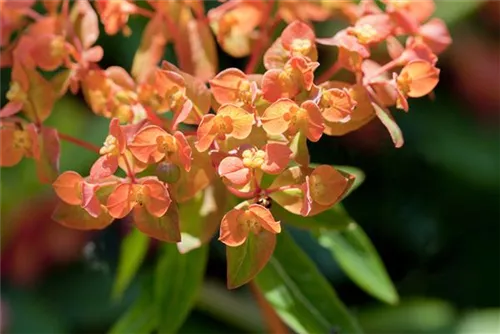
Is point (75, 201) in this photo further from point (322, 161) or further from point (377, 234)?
point (377, 234)

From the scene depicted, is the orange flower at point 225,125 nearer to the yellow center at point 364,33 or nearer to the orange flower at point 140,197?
the orange flower at point 140,197

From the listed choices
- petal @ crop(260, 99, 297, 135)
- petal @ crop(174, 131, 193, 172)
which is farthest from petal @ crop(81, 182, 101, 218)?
petal @ crop(260, 99, 297, 135)

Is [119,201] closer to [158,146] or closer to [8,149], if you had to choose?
[158,146]

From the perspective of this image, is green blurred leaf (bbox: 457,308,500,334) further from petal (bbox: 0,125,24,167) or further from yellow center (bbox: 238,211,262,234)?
petal (bbox: 0,125,24,167)

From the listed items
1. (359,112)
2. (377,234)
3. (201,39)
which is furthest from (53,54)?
(377,234)

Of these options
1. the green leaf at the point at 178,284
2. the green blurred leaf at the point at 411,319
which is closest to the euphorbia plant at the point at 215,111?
the green leaf at the point at 178,284
